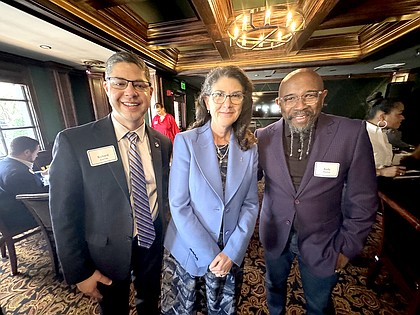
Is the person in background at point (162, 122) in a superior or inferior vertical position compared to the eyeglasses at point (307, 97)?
inferior

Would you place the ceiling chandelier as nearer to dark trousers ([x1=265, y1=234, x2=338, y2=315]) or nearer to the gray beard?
the gray beard

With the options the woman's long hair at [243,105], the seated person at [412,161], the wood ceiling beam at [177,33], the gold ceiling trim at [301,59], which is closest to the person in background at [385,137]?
the seated person at [412,161]

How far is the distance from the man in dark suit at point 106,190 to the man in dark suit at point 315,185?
0.74 metres

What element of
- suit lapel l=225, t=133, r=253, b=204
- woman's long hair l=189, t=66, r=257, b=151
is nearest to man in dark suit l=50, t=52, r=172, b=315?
woman's long hair l=189, t=66, r=257, b=151

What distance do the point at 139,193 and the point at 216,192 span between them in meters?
0.46

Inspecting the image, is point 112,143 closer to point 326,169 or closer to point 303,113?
point 303,113

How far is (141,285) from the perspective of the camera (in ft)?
4.21

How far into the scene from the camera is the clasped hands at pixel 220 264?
1.03 meters

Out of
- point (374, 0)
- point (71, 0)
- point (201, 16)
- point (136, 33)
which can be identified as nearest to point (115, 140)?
point (71, 0)

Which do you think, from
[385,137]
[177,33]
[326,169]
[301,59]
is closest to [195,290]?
[326,169]

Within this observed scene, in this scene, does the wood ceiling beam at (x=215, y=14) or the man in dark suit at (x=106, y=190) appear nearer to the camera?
the man in dark suit at (x=106, y=190)

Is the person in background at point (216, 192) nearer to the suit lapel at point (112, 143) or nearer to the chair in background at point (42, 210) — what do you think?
the suit lapel at point (112, 143)

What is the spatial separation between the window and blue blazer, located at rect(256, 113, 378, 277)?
4881mm

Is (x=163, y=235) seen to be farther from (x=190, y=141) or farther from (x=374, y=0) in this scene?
(x=374, y=0)
